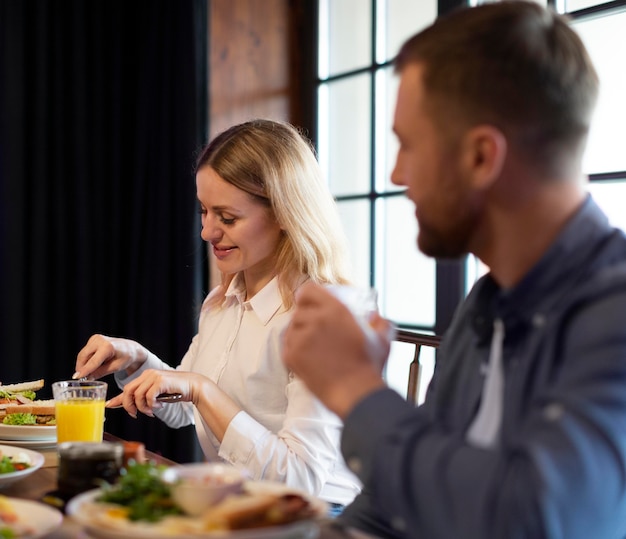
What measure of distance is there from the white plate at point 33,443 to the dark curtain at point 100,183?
1.80 m

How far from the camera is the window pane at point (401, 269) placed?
3.05 m

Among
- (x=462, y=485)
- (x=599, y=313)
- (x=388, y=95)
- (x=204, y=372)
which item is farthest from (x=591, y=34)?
(x=462, y=485)

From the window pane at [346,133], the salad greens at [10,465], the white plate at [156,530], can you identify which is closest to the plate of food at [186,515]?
the white plate at [156,530]

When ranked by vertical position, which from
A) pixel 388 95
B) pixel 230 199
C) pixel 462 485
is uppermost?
pixel 388 95

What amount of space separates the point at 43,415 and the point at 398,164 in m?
1.09

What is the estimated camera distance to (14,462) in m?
1.38

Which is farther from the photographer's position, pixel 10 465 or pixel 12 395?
pixel 12 395

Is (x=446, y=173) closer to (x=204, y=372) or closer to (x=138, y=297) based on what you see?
(x=204, y=372)

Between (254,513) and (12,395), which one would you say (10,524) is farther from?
(12,395)

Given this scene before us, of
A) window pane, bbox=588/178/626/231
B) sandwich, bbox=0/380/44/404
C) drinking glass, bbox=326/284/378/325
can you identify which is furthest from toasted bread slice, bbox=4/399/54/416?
window pane, bbox=588/178/626/231

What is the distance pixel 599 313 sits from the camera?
927 mm

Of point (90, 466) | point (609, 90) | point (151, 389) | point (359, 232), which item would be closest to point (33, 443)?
point (151, 389)

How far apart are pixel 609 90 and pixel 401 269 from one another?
1080 millimetres

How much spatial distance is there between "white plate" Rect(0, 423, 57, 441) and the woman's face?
0.62m
